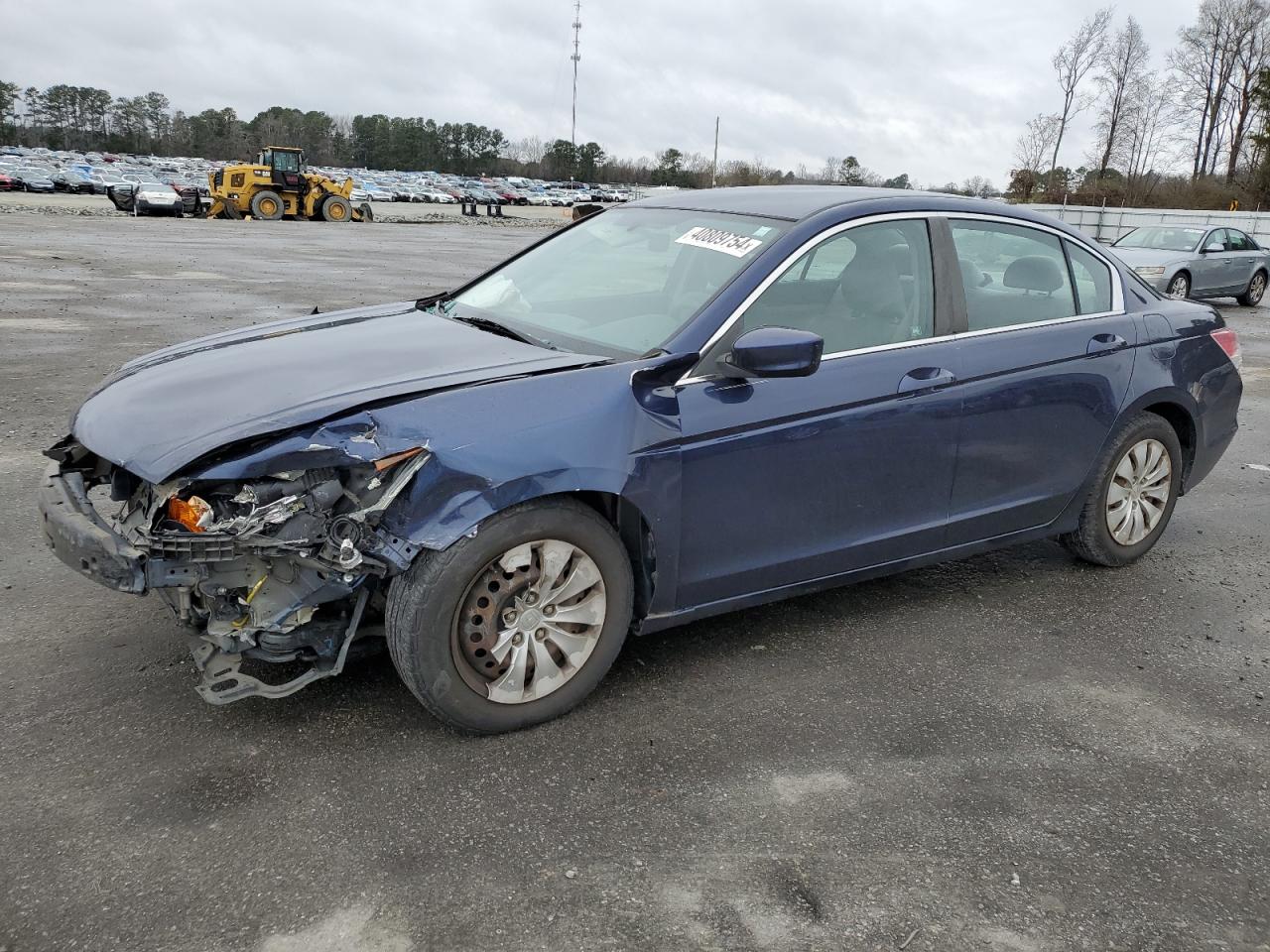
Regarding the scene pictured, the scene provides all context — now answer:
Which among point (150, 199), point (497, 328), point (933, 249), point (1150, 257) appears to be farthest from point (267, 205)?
point (933, 249)

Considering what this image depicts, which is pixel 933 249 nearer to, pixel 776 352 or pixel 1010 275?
pixel 1010 275

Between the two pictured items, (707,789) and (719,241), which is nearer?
(707,789)

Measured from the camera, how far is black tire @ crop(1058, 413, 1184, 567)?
4695mm

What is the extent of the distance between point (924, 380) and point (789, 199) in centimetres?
90

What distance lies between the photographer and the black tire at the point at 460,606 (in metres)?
2.99

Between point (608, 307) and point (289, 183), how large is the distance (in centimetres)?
3774

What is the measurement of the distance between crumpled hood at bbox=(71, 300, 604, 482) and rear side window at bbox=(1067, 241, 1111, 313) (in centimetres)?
243

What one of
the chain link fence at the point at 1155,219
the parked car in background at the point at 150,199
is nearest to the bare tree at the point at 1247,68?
the chain link fence at the point at 1155,219

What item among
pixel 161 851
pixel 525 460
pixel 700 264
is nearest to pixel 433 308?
pixel 700 264

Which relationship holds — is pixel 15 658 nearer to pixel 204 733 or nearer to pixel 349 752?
pixel 204 733

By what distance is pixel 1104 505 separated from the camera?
477cm

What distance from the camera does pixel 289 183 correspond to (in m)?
38.1

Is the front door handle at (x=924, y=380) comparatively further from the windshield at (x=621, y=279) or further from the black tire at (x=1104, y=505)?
the black tire at (x=1104, y=505)

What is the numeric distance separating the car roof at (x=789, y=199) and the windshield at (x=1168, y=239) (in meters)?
15.1
